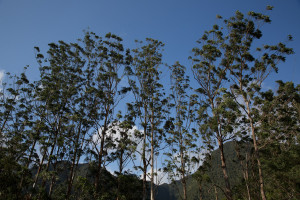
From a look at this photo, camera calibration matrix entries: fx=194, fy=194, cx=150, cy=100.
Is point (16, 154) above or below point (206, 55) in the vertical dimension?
below

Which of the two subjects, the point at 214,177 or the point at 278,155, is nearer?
the point at 278,155

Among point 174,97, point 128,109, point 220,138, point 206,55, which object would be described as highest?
point 206,55

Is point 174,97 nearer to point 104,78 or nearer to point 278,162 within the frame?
point 104,78

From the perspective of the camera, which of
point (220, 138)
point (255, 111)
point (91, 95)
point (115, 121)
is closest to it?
point (220, 138)

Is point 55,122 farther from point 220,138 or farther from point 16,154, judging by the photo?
point 220,138

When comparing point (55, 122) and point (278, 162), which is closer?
point (278, 162)

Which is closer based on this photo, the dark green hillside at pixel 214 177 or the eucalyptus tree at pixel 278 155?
the eucalyptus tree at pixel 278 155

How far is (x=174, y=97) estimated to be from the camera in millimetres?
19156

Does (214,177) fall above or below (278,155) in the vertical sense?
below

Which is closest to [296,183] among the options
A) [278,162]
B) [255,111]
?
[278,162]

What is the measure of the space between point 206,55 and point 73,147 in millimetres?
14293

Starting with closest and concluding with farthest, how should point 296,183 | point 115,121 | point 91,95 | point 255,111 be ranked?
point 255,111, point 296,183, point 115,121, point 91,95

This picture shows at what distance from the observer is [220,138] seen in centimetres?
1247

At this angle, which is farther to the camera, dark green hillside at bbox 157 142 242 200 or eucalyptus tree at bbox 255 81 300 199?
dark green hillside at bbox 157 142 242 200
